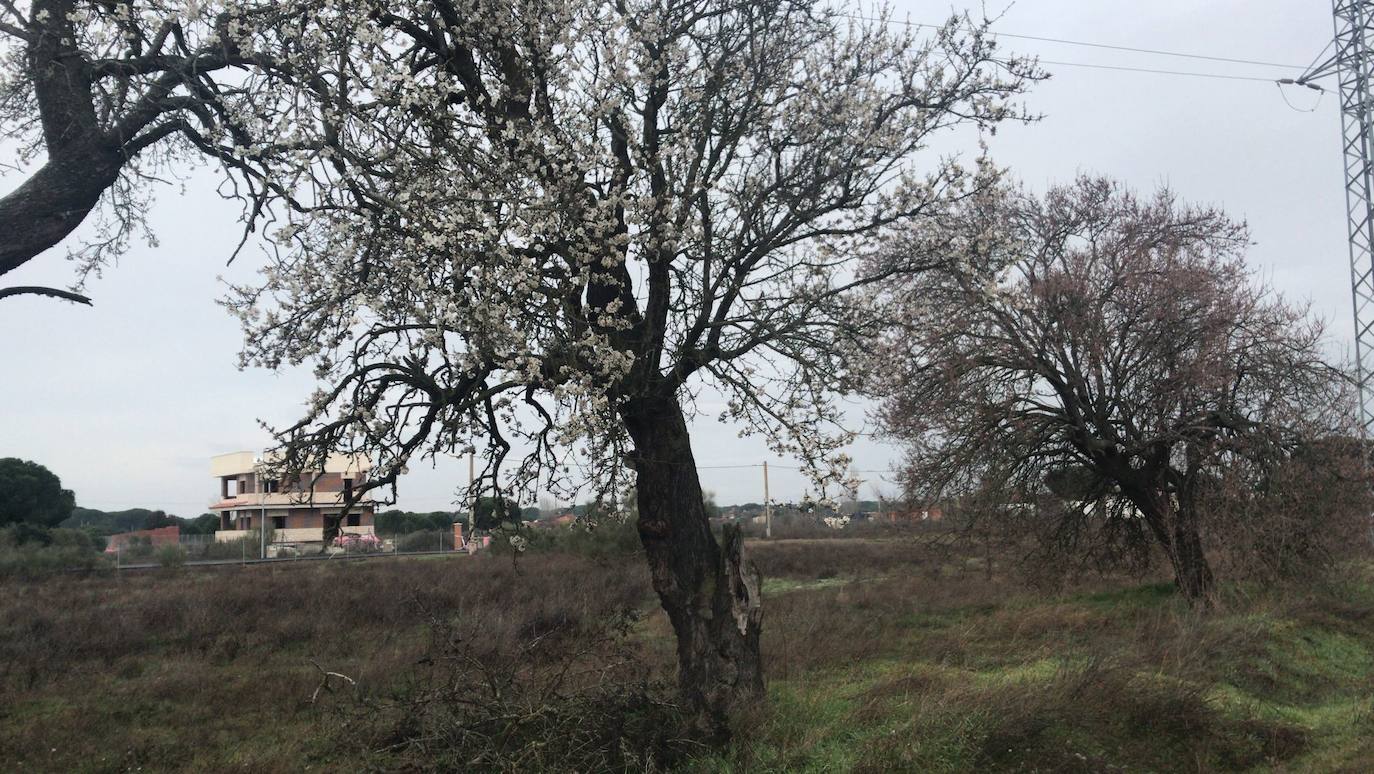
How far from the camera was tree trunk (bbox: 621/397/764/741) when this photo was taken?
8547 mm

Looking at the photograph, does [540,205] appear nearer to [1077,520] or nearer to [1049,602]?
[1077,520]

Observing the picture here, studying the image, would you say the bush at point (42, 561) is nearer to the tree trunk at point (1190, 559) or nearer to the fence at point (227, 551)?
the fence at point (227, 551)

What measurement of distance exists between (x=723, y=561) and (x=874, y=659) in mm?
5073

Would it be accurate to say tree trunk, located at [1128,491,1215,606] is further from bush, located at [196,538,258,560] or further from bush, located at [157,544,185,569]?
bush, located at [196,538,258,560]

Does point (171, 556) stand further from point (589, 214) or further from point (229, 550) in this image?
point (589, 214)

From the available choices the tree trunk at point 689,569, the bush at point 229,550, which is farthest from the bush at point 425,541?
the tree trunk at point 689,569

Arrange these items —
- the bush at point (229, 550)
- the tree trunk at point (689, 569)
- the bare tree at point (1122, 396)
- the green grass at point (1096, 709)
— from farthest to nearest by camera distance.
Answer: the bush at point (229, 550), the bare tree at point (1122, 396), the tree trunk at point (689, 569), the green grass at point (1096, 709)

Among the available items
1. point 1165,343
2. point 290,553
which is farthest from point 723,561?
point 290,553

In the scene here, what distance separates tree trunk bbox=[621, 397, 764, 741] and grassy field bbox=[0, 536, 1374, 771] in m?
0.48

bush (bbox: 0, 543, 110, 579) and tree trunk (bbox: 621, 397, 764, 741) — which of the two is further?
bush (bbox: 0, 543, 110, 579)

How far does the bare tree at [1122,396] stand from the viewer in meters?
14.1

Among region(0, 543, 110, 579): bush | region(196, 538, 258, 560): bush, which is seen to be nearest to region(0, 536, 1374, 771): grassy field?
region(0, 543, 110, 579): bush

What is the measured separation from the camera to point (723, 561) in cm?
864

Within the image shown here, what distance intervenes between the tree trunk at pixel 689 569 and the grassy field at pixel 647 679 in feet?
1.57
